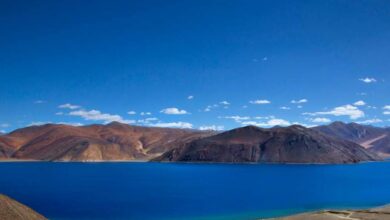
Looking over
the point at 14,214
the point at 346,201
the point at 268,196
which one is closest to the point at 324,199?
the point at 346,201

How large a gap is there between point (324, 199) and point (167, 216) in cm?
3413

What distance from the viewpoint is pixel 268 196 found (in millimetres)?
90562

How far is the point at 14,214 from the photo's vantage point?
93.6 ft

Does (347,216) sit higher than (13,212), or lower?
lower

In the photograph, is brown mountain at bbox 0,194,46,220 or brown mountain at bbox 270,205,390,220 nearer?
brown mountain at bbox 0,194,46,220

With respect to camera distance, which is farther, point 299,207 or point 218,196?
point 218,196

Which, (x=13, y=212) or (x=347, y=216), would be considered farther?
(x=347, y=216)

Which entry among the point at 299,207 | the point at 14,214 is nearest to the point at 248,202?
the point at 299,207

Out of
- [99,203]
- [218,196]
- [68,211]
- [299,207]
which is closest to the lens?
[68,211]

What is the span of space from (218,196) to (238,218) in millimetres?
29166

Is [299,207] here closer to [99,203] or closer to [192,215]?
[192,215]

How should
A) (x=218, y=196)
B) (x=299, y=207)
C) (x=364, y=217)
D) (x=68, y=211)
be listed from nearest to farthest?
(x=364, y=217)
(x=68, y=211)
(x=299, y=207)
(x=218, y=196)

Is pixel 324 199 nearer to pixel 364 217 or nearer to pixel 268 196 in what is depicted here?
pixel 268 196

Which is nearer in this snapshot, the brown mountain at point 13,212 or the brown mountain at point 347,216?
the brown mountain at point 13,212
